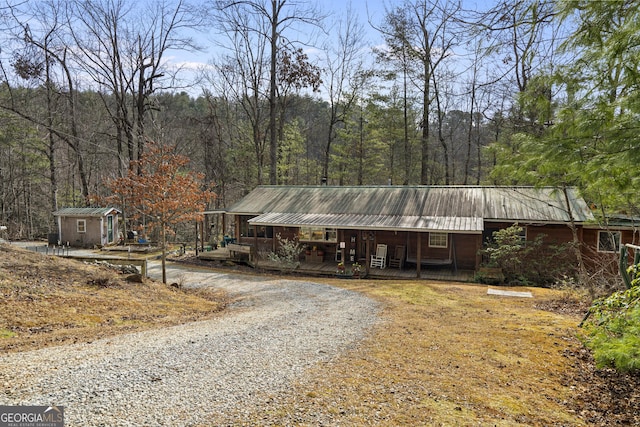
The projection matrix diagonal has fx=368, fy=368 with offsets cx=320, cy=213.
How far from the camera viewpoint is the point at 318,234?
1884 cm

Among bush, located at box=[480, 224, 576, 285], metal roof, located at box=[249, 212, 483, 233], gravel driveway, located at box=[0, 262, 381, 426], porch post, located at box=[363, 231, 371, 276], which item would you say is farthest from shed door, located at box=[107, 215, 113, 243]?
bush, located at box=[480, 224, 576, 285]

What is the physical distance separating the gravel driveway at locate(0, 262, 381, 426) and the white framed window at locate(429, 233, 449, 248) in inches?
378

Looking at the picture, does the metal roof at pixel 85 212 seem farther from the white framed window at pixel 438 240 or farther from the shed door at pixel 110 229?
the white framed window at pixel 438 240

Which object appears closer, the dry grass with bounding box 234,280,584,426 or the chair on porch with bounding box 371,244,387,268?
the dry grass with bounding box 234,280,584,426

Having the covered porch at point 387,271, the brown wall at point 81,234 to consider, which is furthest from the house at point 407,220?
the brown wall at point 81,234

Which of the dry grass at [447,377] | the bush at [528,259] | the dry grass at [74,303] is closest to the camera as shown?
the dry grass at [447,377]

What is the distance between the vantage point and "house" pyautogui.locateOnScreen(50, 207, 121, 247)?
23.7 m

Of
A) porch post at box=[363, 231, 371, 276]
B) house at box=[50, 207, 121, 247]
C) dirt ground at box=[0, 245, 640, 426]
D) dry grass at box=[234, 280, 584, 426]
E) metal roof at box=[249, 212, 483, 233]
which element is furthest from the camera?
house at box=[50, 207, 121, 247]

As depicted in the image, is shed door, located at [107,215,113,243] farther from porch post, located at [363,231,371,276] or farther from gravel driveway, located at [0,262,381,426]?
gravel driveway, located at [0,262,381,426]

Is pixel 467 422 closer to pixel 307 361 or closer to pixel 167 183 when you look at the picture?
pixel 307 361

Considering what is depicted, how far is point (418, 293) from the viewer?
1212cm

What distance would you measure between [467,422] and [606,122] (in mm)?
3802

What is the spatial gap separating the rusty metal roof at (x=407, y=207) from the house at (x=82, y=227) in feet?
31.5

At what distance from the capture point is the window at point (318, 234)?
61.2ft
